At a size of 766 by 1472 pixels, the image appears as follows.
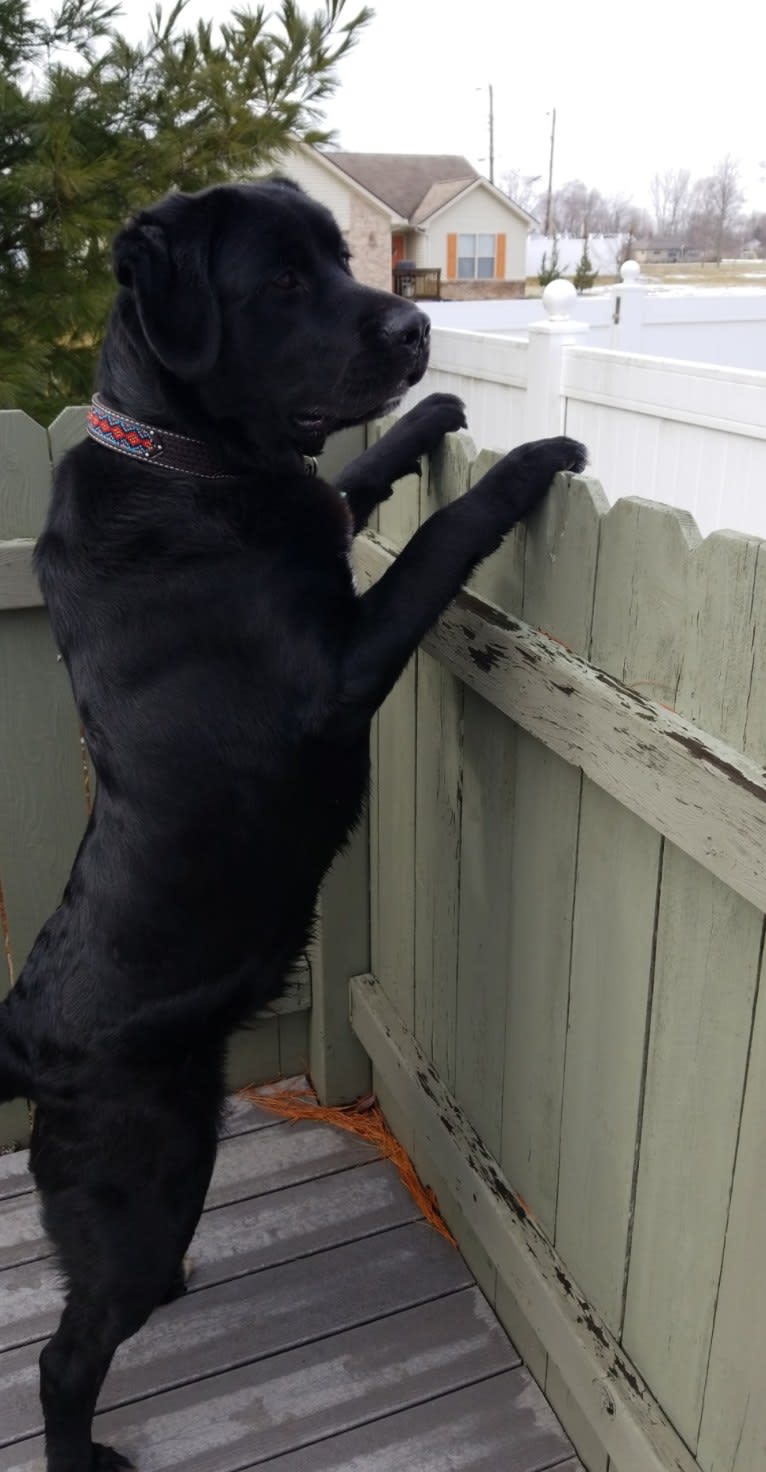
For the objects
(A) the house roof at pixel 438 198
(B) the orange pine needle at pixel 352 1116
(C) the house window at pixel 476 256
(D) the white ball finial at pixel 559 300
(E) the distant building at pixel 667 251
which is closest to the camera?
(B) the orange pine needle at pixel 352 1116

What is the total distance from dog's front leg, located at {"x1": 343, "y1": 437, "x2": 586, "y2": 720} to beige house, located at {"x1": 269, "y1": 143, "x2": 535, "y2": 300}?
101 ft

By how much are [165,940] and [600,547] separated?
2.68 feet

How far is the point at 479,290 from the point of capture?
110 ft

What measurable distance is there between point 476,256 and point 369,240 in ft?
20.7

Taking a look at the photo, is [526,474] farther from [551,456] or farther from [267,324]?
[267,324]

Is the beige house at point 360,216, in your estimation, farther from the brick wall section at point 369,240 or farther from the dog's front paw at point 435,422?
the dog's front paw at point 435,422

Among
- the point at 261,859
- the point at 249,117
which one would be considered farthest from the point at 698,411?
the point at 261,859

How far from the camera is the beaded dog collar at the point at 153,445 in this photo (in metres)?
1.63

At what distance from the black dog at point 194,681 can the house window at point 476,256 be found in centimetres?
3653

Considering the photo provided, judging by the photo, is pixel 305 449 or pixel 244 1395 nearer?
pixel 305 449

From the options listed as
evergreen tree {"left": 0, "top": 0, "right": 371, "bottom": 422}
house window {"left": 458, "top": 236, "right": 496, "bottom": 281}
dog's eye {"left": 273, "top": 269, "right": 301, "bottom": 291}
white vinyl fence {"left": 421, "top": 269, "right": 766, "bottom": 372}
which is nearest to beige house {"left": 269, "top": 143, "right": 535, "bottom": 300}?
house window {"left": 458, "top": 236, "right": 496, "bottom": 281}

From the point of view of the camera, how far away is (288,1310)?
86.5 inches

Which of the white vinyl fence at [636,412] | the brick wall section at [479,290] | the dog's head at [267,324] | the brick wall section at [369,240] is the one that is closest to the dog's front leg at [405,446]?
the dog's head at [267,324]

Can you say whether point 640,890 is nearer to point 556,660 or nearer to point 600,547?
point 556,660
